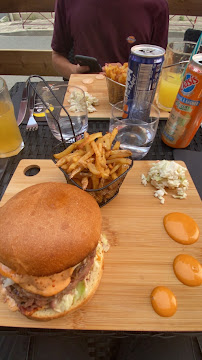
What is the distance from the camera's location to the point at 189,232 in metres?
1.33

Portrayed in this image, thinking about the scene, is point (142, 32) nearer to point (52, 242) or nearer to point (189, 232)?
point (189, 232)

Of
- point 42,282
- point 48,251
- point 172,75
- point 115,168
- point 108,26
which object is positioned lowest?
point 42,282

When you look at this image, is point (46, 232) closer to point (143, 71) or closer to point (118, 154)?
point (118, 154)

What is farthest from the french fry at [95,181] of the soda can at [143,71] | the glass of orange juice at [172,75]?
the glass of orange juice at [172,75]

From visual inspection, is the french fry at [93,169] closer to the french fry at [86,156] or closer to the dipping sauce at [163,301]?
the french fry at [86,156]

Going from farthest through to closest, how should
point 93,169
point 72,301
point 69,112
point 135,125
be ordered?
point 69,112, point 135,125, point 93,169, point 72,301

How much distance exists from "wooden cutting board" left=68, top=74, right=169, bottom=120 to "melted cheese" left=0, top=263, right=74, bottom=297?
1513mm

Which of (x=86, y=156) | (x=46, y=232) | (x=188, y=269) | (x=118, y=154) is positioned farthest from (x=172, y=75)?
(x=46, y=232)

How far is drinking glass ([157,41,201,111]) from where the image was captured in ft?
6.56

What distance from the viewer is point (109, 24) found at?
A: 8.32ft

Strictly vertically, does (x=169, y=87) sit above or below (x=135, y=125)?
above

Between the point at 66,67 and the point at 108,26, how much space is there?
66 cm

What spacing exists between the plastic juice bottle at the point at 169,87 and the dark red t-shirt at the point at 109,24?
948 millimetres

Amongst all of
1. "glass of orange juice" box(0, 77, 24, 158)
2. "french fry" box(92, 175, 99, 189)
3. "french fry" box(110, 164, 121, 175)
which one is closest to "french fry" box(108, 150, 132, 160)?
"french fry" box(110, 164, 121, 175)
